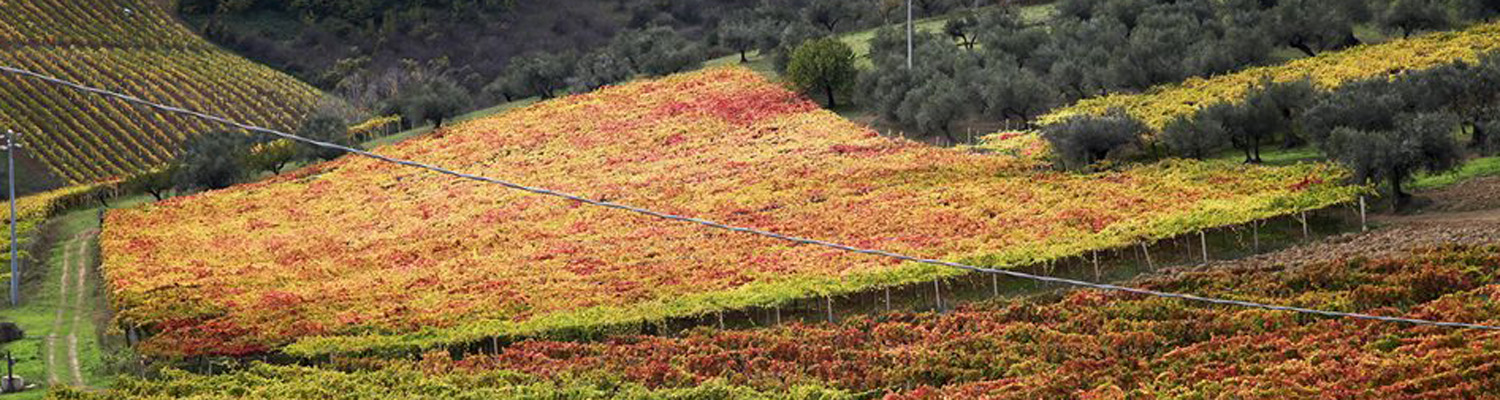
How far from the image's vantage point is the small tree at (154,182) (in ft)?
278

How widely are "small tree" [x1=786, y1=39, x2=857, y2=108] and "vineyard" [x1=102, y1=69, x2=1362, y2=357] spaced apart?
305 centimetres

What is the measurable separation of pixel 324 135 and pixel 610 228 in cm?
3268

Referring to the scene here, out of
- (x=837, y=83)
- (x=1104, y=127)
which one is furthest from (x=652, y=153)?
(x=1104, y=127)

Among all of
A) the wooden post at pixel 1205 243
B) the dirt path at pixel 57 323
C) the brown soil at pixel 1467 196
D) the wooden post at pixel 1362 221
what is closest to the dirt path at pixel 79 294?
the dirt path at pixel 57 323

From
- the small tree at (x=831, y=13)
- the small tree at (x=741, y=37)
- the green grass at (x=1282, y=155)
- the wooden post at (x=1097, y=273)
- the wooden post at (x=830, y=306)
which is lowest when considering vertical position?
the wooden post at (x=830, y=306)

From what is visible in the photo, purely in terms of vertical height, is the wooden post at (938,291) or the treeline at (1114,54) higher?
the treeline at (1114,54)

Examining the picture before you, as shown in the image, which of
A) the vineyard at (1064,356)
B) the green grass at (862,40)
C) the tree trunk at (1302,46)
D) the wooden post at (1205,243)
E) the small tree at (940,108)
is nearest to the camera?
the vineyard at (1064,356)

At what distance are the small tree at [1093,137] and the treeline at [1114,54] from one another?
10722 mm

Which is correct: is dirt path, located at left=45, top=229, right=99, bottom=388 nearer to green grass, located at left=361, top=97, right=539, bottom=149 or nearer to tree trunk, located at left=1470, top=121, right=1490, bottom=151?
green grass, located at left=361, top=97, right=539, bottom=149

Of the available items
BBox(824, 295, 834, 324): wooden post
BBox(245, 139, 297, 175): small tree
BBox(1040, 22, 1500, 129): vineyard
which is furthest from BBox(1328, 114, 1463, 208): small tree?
BBox(245, 139, 297, 175): small tree

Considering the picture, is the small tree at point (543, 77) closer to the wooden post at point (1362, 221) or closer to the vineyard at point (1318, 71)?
the vineyard at point (1318, 71)

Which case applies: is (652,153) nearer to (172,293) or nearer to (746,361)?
(172,293)

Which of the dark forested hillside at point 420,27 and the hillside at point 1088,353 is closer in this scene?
the hillside at point 1088,353

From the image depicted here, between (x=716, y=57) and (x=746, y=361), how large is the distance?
204 ft
